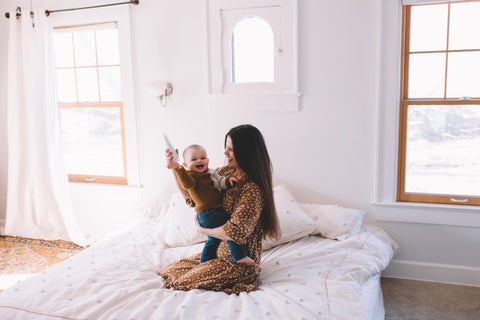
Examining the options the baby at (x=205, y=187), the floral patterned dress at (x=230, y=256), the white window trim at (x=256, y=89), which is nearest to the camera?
the floral patterned dress at (x=230, y=256)

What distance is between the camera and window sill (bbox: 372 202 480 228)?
305cm

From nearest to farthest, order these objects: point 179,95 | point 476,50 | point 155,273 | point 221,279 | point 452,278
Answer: point 221,279 → point 155,273 → point 476,50 → point 452,278 → point 179,95

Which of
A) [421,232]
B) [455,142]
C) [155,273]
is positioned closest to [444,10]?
[455,142]

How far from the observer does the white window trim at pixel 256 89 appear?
326 cm

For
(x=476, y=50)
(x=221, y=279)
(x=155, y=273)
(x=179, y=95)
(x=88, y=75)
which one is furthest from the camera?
(x=88, y=75)

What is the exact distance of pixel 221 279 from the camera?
2.11m

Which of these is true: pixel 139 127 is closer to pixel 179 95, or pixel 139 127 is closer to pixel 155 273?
pixel 179 95

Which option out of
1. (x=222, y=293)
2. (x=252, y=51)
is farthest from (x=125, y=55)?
(x=222, y=293)

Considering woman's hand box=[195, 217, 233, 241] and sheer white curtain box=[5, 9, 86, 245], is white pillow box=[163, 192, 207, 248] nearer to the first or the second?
woman's hand box=[195, 217, 233, 241]

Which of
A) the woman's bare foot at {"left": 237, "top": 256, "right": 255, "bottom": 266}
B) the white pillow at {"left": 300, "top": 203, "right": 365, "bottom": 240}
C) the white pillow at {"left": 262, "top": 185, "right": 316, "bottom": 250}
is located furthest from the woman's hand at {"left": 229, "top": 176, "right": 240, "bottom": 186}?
the white pillow at {"left": 300, "top": 203, "right": 365, "bottom": 240}

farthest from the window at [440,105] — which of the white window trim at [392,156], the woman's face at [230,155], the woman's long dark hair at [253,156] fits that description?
the woman's face at [230,155]

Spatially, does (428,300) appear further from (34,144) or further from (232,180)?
(34,144)

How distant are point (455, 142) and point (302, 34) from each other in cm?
138

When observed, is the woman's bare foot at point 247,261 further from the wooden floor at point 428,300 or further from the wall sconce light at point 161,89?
the wall sconce light at point 161,89
